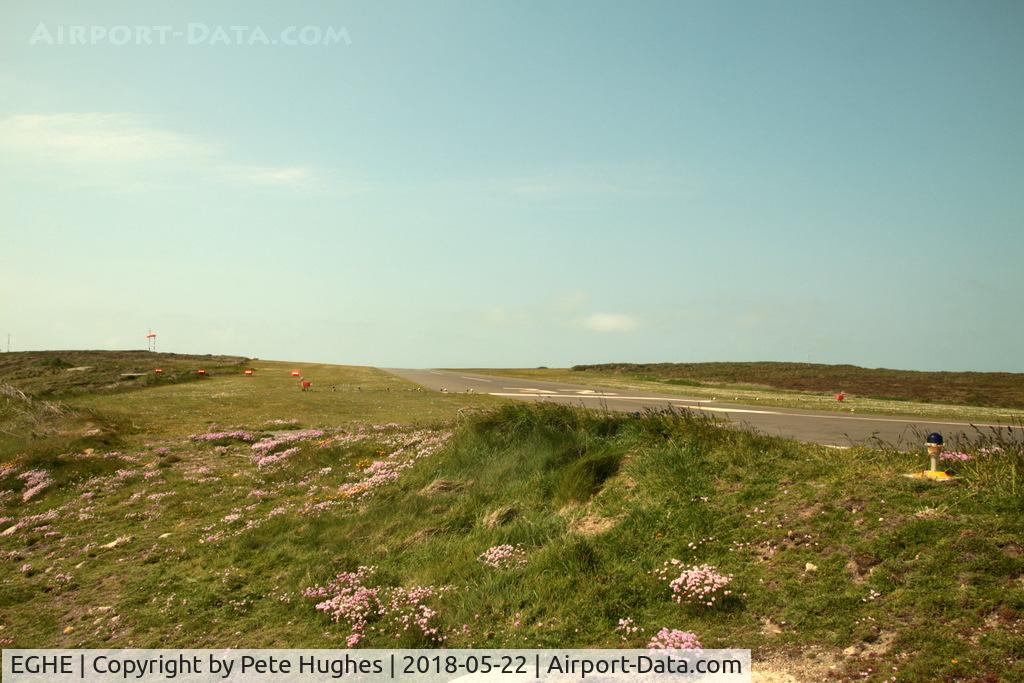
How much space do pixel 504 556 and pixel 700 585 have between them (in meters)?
2.62

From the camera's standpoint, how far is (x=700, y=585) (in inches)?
262

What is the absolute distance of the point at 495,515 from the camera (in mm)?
9500

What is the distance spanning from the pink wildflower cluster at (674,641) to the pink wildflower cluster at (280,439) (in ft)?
42.4

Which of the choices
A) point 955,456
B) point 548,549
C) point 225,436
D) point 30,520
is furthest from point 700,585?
point 225,436

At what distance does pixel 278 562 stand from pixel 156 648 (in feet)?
7.35

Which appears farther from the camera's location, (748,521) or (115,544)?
(115,544)

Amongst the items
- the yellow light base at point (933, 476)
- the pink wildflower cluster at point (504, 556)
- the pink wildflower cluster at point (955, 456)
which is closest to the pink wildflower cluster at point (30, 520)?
the pink wildflower cluster at point (504, 556)

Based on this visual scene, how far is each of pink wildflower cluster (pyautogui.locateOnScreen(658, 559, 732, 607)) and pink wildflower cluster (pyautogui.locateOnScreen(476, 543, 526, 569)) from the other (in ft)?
6.64

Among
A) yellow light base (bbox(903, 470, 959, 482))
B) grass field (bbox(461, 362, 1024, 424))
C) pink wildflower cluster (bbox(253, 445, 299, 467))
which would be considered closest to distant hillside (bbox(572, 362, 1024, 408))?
grass field (bbox(461, 362, 1024, 424))

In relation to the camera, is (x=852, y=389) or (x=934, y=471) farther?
(x=852, y=389)

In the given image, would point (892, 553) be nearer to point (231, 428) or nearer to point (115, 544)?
point (115, 544)

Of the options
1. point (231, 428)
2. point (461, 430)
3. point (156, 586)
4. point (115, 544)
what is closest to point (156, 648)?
point (156, 586)

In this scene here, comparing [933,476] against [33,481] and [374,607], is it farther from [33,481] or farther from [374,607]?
[33,481]
